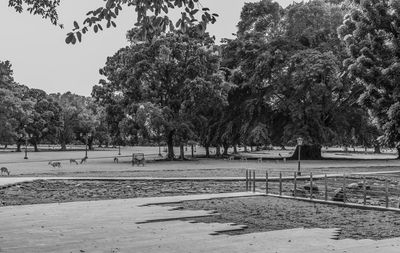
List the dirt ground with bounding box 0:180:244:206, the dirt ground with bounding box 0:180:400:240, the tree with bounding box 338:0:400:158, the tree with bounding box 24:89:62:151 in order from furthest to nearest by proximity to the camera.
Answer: the tree with bounding box 24:89:62:151 < the tree with bounding box 338:0:400:158 < the dirt ground with bounding box 0:180:244:206 < the dirt ground with bounding box 0:180:400:240

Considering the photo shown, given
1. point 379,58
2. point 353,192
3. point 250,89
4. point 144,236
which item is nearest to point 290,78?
point 250,89

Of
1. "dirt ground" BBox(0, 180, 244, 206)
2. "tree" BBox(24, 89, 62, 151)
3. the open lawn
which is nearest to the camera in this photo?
"dirt ground" BBox(0, 180, 244, 206)

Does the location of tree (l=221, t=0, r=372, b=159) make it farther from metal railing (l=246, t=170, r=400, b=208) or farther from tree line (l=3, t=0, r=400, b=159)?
metal railing (l=246, t=170, r=400, b=208)

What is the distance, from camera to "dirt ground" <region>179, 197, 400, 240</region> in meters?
11.6

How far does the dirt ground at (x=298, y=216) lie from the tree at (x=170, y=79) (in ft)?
110

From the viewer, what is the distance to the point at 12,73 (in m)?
92.8

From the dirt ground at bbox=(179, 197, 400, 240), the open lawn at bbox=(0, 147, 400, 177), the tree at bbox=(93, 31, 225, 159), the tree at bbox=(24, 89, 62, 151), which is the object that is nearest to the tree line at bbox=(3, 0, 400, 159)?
the tree at bbox=(93, 31, 225, 159)

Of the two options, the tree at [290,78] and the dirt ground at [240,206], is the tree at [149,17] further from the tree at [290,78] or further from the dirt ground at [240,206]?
the tree at [290,78]

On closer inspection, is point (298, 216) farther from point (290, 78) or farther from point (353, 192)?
point (290, 78)

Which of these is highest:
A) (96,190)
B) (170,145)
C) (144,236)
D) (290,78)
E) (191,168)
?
(290,78)

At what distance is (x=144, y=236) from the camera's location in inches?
403

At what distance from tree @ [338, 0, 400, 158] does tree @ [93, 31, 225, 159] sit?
22.5 metres

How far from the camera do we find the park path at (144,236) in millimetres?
8898

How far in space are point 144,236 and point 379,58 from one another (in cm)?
2256
